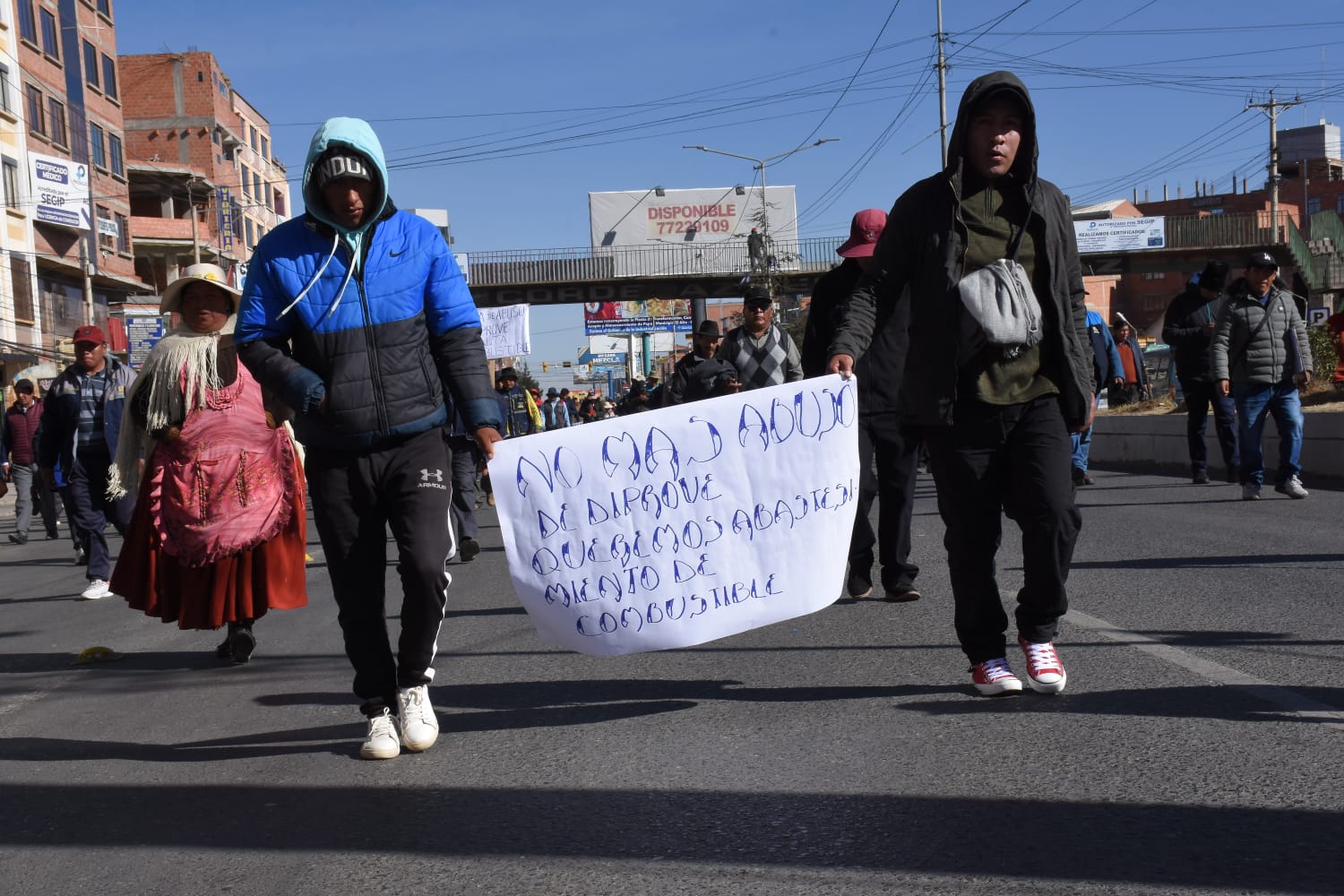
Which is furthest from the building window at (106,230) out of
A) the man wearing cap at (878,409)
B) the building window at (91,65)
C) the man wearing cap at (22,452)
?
the man wearing cap at (878,409)

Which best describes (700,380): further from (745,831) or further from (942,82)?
(942,82)

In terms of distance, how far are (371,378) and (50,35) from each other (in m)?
49.2

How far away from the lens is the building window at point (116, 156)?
54.8 metres

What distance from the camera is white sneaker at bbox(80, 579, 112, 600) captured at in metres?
9.80

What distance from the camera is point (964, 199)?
181 inches

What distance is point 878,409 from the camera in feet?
22.5

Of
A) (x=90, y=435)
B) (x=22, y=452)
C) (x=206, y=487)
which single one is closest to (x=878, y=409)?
(x=206, y=487)

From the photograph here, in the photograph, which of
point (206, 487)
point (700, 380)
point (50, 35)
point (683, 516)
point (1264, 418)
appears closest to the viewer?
point (683, 516)

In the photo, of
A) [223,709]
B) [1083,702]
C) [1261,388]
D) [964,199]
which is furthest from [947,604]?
[1261,388]

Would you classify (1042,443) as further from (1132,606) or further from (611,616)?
(1132,606)

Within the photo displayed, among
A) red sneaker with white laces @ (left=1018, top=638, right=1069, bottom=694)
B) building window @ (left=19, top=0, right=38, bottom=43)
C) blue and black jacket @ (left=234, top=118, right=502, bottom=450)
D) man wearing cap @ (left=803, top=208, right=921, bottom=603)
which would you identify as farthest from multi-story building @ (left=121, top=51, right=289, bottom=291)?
red sneaker with white laces @ (left=1018, top=638, right=1069, bottom=694)

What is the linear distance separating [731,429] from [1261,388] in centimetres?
770

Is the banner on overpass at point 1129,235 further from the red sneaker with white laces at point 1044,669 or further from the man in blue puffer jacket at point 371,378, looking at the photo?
the man in blue puffer jacket at point 371,378

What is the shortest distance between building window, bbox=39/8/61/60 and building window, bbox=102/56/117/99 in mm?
Answer: 6166
